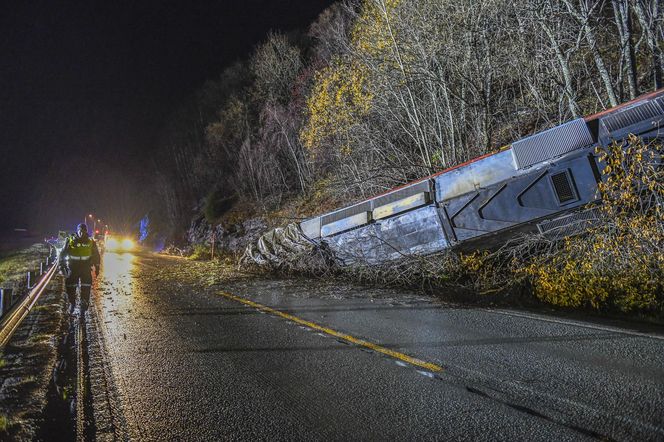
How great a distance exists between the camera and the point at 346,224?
10477mm

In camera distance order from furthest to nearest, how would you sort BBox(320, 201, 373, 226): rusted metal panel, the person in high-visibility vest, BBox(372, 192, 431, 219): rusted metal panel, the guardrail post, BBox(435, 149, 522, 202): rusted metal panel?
BBox(320, 201, 373, 226): rusted metal panel, the person in high-visibility vest, BBox(372, 192, 431, 219): rusted metal panel, BBox(435, 149, 522, 202): rusted metal panel, the guardrail post

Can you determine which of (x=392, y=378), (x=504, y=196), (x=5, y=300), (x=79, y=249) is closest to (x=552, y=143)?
(x=504, y=196)

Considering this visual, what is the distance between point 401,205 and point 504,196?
2.40m

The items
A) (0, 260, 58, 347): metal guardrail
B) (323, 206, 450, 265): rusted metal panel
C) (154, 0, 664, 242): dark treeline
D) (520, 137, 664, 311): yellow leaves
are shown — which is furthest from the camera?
(154, 0, 664, 242): dark treeline

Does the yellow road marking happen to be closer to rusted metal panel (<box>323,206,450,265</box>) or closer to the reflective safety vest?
rusted metal panel (<box>323,206,450,265</box>)

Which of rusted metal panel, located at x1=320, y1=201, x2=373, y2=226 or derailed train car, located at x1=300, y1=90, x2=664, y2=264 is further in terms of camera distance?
rusted metal panel, located at x1=320, y1=201, x2=373, y2=226

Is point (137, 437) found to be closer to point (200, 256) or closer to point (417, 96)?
point (417, 96)

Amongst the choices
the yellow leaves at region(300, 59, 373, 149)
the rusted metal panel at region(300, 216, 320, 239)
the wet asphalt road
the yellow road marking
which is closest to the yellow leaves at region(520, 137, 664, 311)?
the wet asphalt road

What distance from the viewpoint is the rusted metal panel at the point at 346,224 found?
32.9ft

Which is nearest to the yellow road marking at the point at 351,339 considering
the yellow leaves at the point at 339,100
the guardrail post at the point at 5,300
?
the guardrail post at the point at 5,300

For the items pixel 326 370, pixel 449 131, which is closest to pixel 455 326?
pixel 326 370

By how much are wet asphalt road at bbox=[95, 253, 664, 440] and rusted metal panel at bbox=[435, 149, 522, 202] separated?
272cm

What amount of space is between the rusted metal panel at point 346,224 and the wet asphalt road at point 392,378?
3.59 metres

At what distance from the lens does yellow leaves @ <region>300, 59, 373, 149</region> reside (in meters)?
14.1
